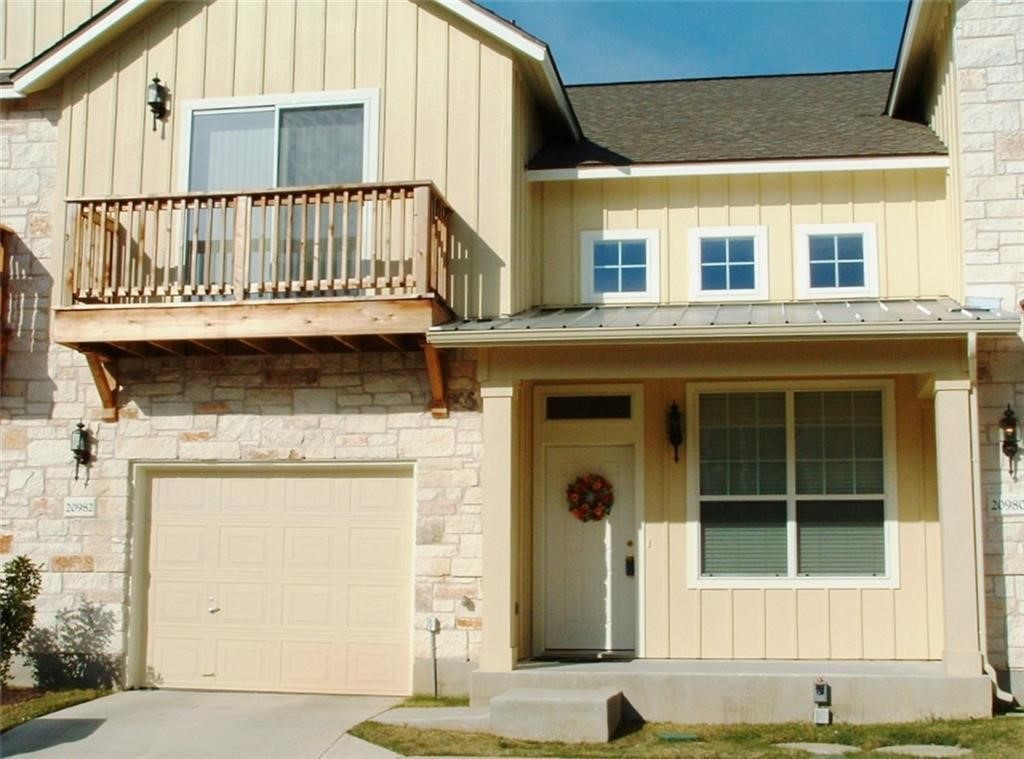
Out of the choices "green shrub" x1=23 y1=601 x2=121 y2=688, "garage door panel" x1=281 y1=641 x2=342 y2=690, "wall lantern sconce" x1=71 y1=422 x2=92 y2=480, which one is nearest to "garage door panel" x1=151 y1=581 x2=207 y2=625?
"green shrub" x1=23 y1=601 x2=121 y2=688

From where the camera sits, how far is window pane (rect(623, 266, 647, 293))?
448 inches

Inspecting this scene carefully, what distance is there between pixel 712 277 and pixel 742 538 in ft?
7.99

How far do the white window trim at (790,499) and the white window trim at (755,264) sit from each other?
0.87 meters

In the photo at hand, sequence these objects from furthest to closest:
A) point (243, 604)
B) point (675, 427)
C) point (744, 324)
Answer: point (243, 604) < point (675, 427) < point (744, 324)

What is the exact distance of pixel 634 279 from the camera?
11422 millimetres

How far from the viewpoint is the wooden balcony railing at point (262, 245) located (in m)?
10.3

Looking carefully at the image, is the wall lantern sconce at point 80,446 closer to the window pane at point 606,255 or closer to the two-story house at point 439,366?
the two-story house at point 439,366

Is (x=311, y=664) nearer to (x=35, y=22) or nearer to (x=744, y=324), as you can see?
(x=744, y=324)

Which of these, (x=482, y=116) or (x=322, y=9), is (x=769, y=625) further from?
(x=322, y=9)

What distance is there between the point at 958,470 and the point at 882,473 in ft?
3.94

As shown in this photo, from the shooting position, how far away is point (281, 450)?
10.9m

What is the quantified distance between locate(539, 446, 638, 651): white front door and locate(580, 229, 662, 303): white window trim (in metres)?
1.41

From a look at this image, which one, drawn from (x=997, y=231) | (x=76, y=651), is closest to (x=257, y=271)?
(x=76, y=651)

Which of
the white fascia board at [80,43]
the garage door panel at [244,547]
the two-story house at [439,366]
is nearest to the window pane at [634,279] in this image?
the two-story house at [439,366]
